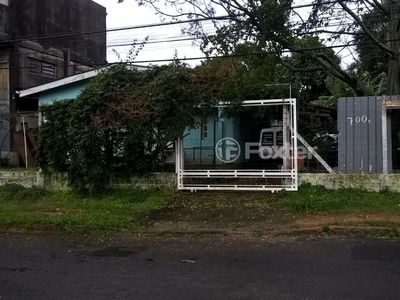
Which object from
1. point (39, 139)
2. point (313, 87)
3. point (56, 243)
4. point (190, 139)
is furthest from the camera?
point (313, 87)

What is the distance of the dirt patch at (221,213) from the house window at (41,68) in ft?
45.3

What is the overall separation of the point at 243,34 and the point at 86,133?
5405mm

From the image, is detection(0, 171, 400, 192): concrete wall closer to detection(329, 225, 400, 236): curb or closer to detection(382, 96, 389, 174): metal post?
detection(382, 96, 389, 174): metal post

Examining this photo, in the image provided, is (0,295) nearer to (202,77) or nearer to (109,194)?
(109,194)

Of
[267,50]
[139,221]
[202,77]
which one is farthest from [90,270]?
[267,50]

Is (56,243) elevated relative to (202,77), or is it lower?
lower

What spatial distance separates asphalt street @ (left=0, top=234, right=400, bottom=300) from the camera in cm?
464

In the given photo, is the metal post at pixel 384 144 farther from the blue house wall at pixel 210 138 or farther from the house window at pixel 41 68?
the house window at pixel 41 68

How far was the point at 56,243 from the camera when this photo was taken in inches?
296

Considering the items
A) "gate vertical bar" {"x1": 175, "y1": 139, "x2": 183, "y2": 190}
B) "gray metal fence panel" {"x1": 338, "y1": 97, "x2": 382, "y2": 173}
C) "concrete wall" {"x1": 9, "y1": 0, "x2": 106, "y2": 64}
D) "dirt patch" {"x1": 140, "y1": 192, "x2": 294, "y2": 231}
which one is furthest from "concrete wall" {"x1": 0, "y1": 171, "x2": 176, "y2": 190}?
"concrete wall" {"x1": 9, "y1": 0, "x2": 106, "y2": 64}

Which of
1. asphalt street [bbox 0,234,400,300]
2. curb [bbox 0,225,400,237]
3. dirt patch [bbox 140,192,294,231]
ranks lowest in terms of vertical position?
asphalt street [bbox 0,234,400,300]

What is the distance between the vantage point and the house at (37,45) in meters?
19.4

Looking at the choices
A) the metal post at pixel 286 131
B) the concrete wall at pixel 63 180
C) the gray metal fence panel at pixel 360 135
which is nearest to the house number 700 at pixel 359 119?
the gray metal fence panel at pixel 360 135

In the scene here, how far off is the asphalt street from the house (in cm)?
1108
